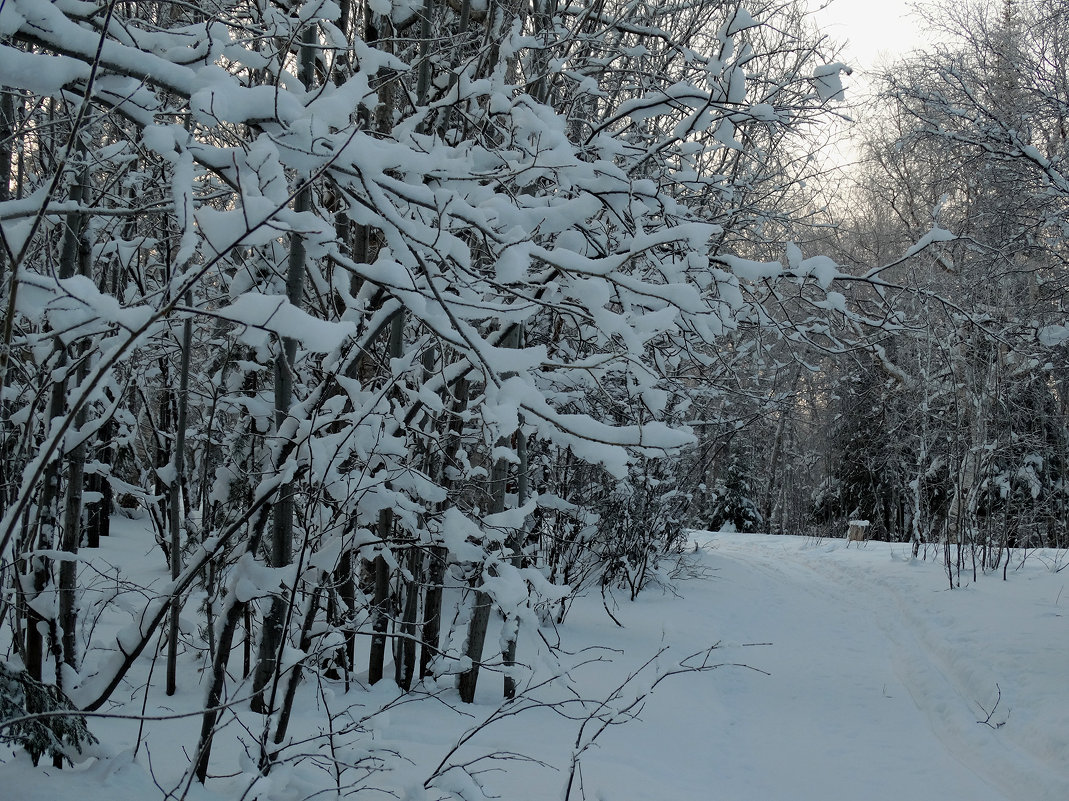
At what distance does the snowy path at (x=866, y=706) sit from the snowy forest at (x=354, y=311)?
0.78 m

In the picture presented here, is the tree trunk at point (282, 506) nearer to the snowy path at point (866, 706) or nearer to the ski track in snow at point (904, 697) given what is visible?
the snowy path at point (866, 706)

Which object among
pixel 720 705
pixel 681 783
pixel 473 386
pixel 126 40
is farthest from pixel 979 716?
pixel 126 40

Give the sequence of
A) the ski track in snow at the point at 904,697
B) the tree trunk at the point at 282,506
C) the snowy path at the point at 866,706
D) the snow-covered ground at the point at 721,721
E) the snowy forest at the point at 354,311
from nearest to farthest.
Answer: the snowy forest at the point at 354,311 → the snow-covered ground at the point at 721,721 → the tree trunk at the point at 282,506 → the snowy path at the point at 866,706 → the ski track in snow at the point at 904,697

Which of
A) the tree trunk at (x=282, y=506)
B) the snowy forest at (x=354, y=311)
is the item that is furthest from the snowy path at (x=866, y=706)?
the tree trunk at (x=282, y=506)

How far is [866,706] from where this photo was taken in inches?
213

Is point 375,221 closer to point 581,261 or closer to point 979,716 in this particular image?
point 581,261

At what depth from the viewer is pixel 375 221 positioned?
76.0 inches

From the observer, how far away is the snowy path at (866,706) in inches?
160

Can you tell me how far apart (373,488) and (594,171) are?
1304 millimetres

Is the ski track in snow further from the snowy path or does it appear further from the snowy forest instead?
the snowy forest

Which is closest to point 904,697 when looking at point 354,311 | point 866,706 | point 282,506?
point 866,706

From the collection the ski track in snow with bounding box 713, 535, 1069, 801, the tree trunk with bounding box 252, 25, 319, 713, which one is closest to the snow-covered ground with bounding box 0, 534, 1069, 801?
the ski track in snow with bounding box 713, 535, 1069, 801

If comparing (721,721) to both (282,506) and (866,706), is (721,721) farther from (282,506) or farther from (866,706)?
(282,506)

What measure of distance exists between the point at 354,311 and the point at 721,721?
3576 millimetres
